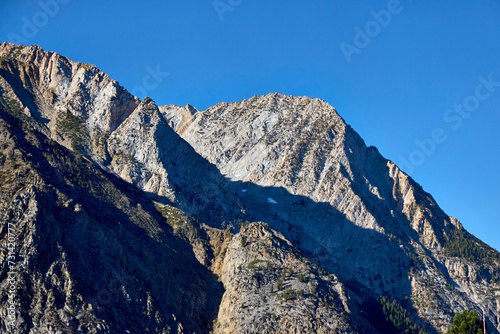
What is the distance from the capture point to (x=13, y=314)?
102m

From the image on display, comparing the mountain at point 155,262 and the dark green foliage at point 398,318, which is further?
the dark green foliage at point 398,318

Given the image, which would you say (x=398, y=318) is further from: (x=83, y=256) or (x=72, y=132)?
(x=72, y=132)

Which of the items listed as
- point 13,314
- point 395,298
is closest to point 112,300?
point 13,314

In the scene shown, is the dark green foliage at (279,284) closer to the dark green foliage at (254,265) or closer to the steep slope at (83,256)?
the dark green foliage at (254,265)

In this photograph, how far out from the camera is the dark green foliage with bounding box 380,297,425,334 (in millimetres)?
171125

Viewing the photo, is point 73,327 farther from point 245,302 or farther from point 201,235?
point 201,235

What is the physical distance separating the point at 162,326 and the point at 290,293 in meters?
31.2

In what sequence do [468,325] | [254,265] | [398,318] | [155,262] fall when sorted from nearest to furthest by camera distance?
[468,325] → [155,262] → [254,265] → [398,318]

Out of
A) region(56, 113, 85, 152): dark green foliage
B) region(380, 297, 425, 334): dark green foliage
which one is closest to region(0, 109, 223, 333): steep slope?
region(56, 113, 85, 152): dark green foliage

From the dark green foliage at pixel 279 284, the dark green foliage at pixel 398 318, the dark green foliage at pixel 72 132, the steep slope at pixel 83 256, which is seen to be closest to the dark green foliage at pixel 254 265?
the dark green foliage at pixel 279 284

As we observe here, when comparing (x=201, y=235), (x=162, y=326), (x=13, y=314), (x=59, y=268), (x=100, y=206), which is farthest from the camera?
(x=201, y=235)

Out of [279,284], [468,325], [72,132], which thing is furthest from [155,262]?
[72,132]

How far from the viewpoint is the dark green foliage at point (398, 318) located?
171 metres

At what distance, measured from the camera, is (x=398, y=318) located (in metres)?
173
